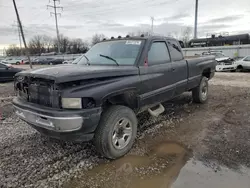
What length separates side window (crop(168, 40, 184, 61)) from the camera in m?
4.82

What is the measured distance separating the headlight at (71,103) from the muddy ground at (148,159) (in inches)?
37.2

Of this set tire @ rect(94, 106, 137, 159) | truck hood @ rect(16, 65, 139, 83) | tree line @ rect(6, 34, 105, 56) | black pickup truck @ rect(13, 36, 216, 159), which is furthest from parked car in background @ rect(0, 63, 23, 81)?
tree line @ rect(6, 34, 105, 56)

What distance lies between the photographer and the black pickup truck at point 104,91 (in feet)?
9.30

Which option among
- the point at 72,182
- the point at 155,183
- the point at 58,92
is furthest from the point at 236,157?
the point at 58,92

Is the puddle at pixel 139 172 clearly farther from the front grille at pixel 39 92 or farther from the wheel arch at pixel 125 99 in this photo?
the front grille at pixel 39 92

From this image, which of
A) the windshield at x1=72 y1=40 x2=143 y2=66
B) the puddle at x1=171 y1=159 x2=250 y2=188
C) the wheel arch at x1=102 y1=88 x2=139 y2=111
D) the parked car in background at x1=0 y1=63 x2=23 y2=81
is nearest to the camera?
the puddle at x1=171 y1=159 x2=250 y2=188

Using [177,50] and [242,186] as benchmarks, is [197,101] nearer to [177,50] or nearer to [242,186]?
[177,50]

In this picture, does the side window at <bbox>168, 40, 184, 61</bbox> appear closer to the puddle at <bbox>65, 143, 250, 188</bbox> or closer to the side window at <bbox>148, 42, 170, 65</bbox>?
the side window at <bbox>148, 42, 170, 65</bbox>

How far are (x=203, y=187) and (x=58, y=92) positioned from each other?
215 centimetres

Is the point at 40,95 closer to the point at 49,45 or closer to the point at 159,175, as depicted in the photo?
the point at 159,175

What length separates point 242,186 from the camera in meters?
2.71

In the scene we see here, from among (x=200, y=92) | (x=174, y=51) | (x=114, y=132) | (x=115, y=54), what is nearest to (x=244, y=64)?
(x=200, y=92)

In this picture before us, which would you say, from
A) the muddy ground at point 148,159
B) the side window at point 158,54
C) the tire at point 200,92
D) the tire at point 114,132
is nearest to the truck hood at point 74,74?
the tire at point 114,132

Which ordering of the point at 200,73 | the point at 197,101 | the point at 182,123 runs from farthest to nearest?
the point at 197,101 → the point at 200,73 → the point at 182,123
